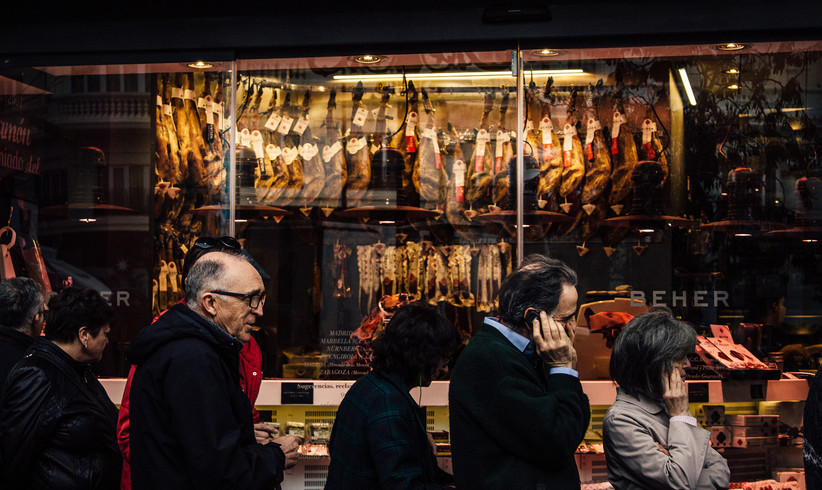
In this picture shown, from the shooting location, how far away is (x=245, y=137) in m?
6.05

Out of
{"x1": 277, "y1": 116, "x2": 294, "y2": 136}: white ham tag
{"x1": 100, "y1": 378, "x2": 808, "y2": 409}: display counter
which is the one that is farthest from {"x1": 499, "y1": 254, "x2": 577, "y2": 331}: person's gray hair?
{"x1": 277, "y1": 116, "x2": 294, "y2": 136}: white ham tag

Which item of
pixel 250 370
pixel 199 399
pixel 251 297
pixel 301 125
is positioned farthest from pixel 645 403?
pixel 301 125

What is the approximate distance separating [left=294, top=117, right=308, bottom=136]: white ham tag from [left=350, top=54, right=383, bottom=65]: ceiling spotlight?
138 centimetres

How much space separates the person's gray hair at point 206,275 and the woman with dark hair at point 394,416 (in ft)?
2.32

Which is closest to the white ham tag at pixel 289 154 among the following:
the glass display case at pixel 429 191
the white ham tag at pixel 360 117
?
the glass display case at pixel 429 191

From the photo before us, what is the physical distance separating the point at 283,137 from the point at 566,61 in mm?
2462

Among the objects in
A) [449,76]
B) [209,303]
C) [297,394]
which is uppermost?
[449,76]

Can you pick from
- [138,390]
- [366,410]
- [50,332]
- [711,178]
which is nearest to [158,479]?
[138,390]

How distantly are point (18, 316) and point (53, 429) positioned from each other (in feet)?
3.53

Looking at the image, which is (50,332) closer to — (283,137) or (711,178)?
(283,137)

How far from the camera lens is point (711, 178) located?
5879 millimetres

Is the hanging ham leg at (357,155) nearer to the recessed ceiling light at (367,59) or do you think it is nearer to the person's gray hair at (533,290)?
the recessed ceiling light at (367,59)

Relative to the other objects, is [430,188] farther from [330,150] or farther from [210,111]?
[210,111]

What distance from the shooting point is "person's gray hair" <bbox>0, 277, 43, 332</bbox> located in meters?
3.97
